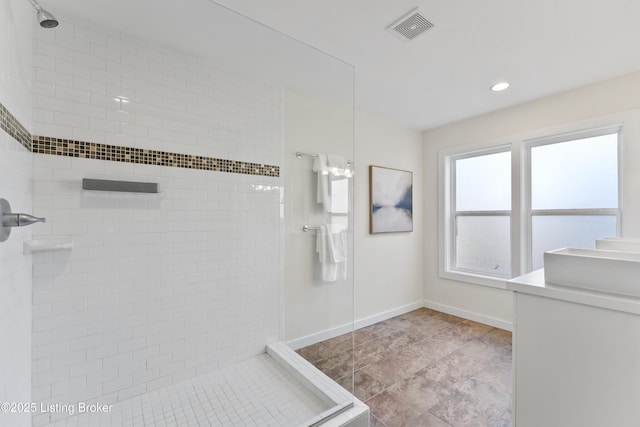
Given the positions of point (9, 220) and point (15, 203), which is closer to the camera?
point (9, 220)

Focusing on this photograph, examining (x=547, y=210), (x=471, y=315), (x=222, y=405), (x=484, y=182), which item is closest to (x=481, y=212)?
(x=484, y=182)

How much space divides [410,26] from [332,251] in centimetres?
176

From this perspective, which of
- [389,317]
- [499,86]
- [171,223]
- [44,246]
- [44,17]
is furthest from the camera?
[389,317]

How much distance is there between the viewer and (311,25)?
1.71 m

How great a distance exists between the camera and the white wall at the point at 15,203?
3.54 feet

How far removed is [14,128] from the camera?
1191mm

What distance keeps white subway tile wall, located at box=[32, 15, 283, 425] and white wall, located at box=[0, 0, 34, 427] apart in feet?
0.33

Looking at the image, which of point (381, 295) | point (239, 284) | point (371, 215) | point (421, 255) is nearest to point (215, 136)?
point (239, 284)

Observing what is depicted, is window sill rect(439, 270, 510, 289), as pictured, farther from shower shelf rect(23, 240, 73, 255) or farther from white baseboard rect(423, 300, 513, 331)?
shower shelf rect(23, 240, 73, 255)

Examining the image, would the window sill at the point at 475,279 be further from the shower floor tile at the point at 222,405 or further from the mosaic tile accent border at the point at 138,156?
the mosaic tile accent border at the point at 138,156

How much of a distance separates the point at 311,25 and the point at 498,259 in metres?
3.05

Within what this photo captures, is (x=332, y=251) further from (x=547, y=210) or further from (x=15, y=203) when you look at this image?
(x=547, y=210)

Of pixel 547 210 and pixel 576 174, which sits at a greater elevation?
pixel 576 174

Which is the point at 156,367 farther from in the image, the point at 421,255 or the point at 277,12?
the point at 421,255
